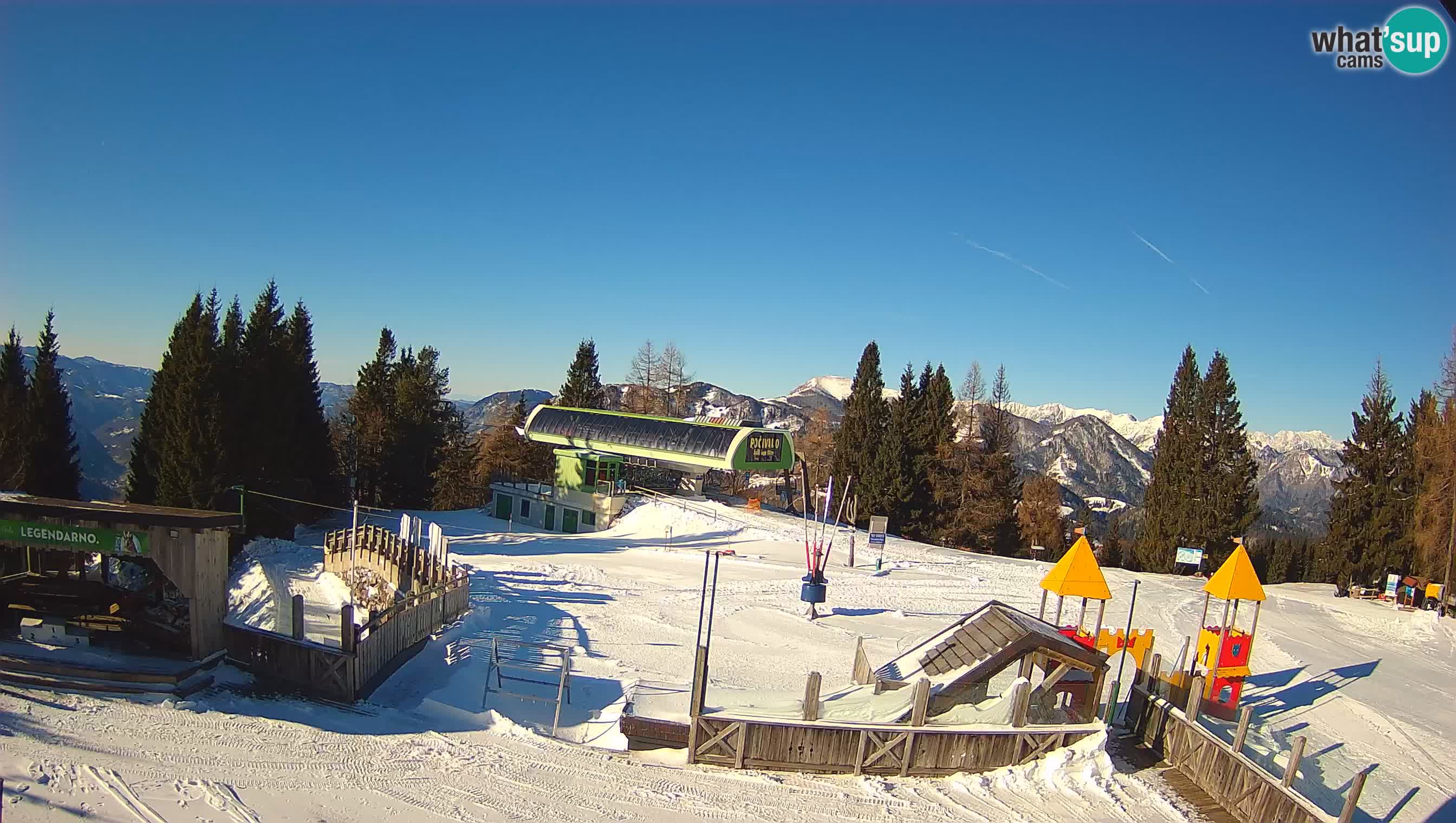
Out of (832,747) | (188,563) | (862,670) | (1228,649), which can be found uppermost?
(188,563)

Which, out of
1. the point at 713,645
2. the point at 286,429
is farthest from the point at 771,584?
the point at 286,429

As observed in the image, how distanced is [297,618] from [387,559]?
854 centimetres

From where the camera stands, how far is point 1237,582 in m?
15.2

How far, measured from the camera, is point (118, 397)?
156875mm

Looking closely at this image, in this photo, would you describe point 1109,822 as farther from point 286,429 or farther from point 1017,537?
point 1017,537

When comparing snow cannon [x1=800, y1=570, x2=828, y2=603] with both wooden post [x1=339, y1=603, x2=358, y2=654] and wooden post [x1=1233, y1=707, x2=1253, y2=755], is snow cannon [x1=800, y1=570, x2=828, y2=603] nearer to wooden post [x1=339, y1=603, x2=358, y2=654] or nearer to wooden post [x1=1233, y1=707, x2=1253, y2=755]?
wooden post [x1=1233, y1=707, x2=1253, y2=755]

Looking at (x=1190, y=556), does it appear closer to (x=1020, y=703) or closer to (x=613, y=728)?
(x=1020, y=703)

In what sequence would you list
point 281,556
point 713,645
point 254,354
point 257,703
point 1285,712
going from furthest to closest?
point 254,354, point 281,556, point 713,645, point 1285,712, point 257,703

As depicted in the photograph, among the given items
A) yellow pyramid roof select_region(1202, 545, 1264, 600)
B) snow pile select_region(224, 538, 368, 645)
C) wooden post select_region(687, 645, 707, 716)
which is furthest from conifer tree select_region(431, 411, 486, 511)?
yellow pyramid roof select_region(1202, 545, 1264, 600)

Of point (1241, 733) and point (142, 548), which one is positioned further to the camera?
point (142, 548)

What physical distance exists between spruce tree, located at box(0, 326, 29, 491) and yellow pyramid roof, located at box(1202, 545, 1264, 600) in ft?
121

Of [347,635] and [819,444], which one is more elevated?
[819,444]

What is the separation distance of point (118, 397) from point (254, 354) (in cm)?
16147

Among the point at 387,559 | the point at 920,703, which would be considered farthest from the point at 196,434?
the point at 920,703
